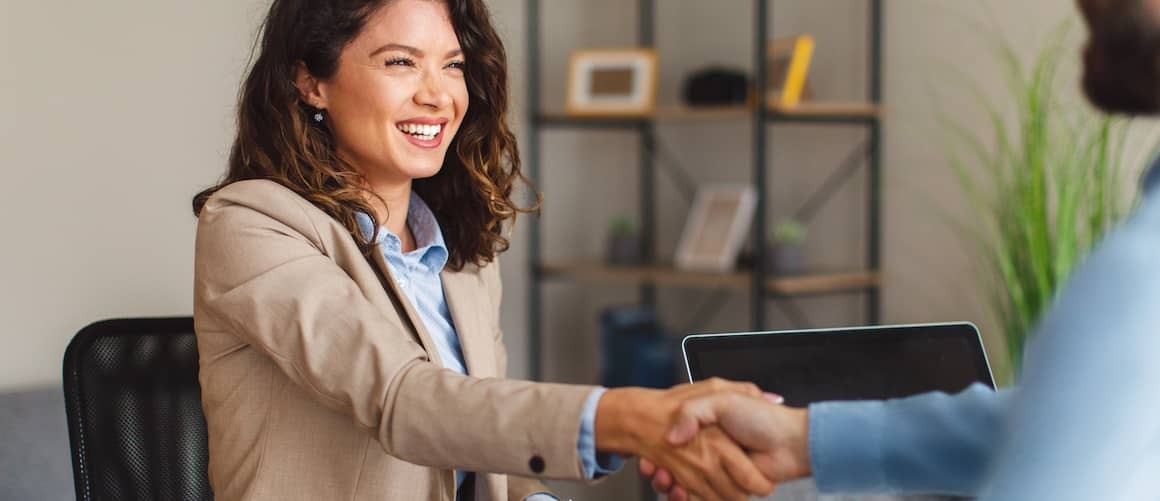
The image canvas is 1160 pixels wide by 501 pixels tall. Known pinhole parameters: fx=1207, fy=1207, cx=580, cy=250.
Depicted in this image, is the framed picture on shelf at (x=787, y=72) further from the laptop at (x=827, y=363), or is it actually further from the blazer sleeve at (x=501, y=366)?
the laptop at (x=827, y=363)

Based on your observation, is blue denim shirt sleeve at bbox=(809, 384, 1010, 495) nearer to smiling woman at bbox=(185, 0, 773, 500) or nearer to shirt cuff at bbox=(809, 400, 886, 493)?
shirt cuff at bbox=(809, 400, 886, 493)

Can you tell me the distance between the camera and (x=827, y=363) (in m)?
1.40

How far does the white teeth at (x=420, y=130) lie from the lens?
1.62 m

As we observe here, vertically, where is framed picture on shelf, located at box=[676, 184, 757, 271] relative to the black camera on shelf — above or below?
below

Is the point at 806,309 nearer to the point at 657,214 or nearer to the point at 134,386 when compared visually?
the point at 657,214

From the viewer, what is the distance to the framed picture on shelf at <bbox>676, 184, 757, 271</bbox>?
332 cm

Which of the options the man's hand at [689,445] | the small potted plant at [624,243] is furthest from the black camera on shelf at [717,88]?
the man's hand at [689,445]

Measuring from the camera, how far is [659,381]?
11.5 ft

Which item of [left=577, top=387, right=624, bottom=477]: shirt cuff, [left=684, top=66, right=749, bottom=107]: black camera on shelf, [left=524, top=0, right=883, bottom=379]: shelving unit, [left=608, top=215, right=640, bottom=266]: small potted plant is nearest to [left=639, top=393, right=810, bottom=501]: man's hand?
[left=577, top=387, right=624, bottom=477]: shirt cuff

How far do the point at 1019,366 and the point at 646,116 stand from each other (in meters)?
1.23

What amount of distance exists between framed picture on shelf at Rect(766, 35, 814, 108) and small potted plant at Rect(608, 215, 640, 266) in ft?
2.12

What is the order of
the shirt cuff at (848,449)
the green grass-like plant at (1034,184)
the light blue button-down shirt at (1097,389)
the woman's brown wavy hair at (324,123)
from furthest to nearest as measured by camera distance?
the green grass-like plant at (1034,184) → the woman's brown wavy hair at (324,123) → the shirt cuff at (848,449) → the light blue button-down shirt at (1097,389)

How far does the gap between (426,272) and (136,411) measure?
1.50ft

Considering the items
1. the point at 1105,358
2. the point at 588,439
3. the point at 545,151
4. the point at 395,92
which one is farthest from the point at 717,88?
the point at 1105,358
